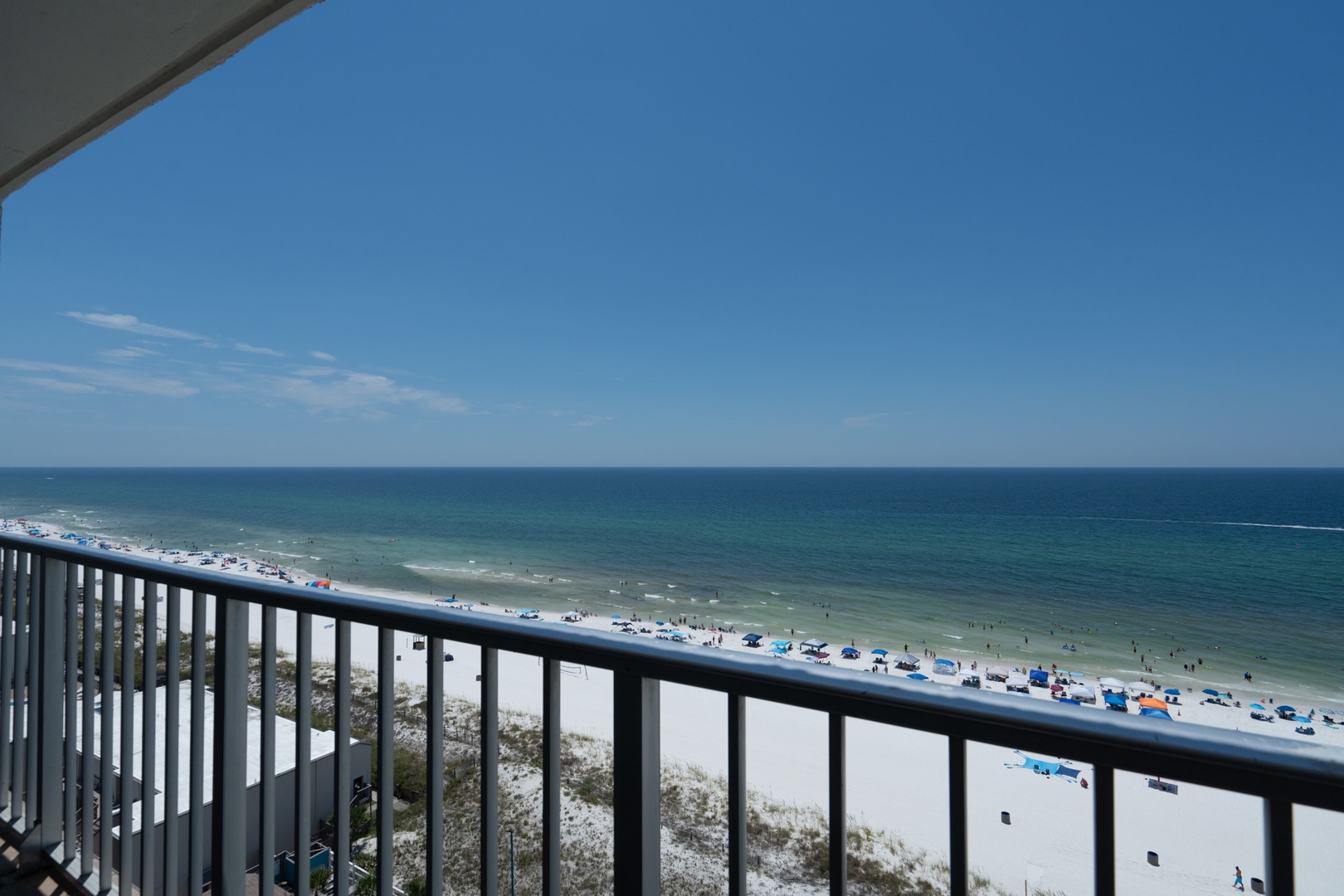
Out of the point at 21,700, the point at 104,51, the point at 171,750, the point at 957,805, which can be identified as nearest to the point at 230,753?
the point at 171,750

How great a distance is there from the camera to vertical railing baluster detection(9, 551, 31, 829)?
1.92m

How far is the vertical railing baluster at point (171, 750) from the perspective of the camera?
145 cm

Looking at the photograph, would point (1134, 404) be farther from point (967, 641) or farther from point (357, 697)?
point (357, 697)

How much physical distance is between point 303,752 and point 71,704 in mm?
1235

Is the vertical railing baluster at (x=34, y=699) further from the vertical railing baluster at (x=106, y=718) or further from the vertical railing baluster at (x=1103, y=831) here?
the vertical railing baluster at (x=1103, y=831)

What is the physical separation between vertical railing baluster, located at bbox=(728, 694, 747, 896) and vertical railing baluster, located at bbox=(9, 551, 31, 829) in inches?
96.2

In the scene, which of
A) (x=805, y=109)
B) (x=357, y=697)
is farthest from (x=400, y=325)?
(x=357, y=697)

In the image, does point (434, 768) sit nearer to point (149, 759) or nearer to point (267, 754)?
point (267, 754)

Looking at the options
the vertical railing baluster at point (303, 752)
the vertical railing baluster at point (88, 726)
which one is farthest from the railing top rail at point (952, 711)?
the vertical railing baluster at point (88, 726)

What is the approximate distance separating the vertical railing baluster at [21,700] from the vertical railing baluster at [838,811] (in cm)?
259

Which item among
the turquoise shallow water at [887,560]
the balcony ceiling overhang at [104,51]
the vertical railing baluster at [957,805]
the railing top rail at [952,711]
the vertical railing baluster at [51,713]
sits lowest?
the turquoise shallow water at [887,560]

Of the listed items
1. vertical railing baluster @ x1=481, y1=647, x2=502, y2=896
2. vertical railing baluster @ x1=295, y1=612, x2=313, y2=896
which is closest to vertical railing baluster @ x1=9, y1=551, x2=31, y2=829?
vertical railing baluster @ x1=295, y1=612, x2=313, y2=896

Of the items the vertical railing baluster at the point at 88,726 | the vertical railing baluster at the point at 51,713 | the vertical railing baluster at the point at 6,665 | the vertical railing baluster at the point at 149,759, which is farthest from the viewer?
the vertical railing baluster at the point at 6,665

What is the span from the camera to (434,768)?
3.51 ft
